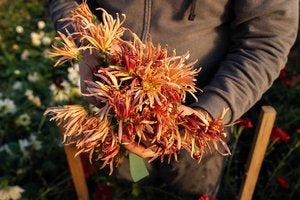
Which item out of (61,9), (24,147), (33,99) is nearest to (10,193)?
(24,147)

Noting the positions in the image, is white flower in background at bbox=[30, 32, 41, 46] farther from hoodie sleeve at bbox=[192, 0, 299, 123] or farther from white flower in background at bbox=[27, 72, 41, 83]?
hoodie sleeve at bbox=[192, 0, 299, 123]

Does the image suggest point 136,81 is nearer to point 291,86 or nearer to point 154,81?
point 154,81

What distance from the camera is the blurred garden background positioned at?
61.2 inches

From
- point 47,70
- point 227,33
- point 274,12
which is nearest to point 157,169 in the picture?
point 227,33

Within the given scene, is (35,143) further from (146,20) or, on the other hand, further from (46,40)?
(46,40)

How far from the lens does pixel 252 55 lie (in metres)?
0.96

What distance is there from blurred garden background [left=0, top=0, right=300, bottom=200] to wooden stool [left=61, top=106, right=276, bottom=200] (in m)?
0.09

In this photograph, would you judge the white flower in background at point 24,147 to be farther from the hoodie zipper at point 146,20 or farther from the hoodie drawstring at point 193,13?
the hoodie drawstring at point 193,13

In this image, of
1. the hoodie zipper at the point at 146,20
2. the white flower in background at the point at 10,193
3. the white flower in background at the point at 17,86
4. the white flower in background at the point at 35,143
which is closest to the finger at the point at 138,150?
the hoodie zipper at the point at 146,20

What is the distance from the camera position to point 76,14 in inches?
31.0

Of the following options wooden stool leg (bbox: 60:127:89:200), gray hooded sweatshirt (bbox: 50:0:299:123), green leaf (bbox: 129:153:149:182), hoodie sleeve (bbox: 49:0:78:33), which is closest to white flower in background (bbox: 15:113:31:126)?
wooden stool leg (bbox: 60:127:89:200)

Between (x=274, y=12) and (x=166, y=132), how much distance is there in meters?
0.46

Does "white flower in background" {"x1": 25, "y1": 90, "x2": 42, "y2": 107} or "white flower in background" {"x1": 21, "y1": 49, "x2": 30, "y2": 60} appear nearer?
"white flower in background" {"x1": 25, "y1": 90, "x2": 42, "y2": 107}

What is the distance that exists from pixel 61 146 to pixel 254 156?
0.95m
